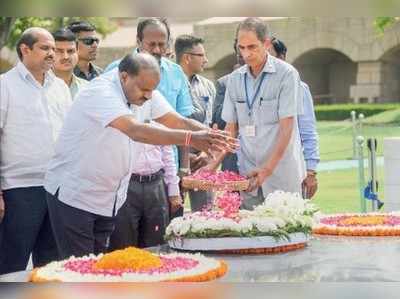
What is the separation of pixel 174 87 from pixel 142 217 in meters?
0.83

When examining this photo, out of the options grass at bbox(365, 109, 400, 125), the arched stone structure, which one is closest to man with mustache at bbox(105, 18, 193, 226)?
grass at bbox(365, 109, 400, 125)

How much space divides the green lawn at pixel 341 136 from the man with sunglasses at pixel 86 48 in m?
9.67

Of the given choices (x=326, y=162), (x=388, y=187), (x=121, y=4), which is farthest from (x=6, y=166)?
(x=326, y=162)

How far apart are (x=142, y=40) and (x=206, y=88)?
1.29 meters

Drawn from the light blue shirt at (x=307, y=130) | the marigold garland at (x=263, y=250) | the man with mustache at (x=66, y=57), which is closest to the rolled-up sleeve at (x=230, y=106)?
the light blue shirt at (x=307, y=130)

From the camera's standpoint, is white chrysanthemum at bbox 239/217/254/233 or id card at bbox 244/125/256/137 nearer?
white chrysanthemum at bbox 239/217/254/233

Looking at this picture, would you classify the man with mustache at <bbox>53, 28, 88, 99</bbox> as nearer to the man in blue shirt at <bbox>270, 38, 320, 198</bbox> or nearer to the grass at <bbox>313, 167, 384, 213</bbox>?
the man in blue shirt at <bbox>270, 38, 320, 198</bbox>

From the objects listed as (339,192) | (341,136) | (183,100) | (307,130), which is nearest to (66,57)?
(183,100)

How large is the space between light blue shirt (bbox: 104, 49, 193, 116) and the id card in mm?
521

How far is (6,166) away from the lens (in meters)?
4.24

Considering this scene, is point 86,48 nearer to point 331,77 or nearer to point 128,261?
point 128,261

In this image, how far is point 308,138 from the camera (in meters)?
5.18

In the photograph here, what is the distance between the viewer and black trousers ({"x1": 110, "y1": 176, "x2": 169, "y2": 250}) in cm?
434

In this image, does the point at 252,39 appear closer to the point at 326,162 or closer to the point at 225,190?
the point at 225,190
